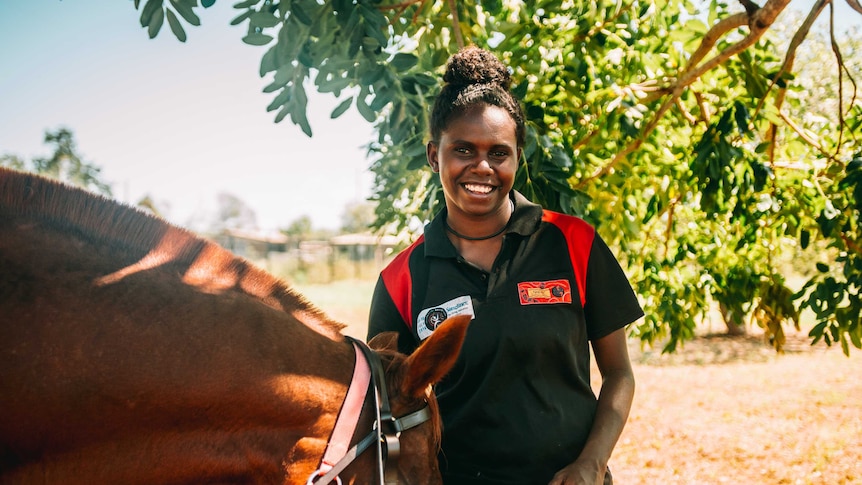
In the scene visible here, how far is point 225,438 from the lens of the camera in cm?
146

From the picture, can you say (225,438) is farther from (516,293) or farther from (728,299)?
(728,299)

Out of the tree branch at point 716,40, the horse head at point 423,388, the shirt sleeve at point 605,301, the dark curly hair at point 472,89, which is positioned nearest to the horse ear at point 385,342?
the horse head at point 423,388

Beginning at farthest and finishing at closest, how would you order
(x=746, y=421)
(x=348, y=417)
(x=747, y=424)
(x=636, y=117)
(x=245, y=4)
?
(x=746, y=421) < (x=747, y=424) < (x=636, y=117) < (x=245, y=4) < (x=348, y=417)

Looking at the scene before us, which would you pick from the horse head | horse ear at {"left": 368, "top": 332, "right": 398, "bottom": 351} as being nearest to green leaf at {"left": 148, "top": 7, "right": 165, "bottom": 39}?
horse ear at {"left": 368, "top": 332, "right": 398, "bottom": 351}

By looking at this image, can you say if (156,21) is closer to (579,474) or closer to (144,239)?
(144,239)

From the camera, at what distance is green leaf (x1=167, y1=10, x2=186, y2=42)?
2.22 meters

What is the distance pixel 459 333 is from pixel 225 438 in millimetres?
624

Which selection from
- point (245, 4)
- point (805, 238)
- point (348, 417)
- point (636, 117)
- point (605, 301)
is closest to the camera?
point (348, 417)

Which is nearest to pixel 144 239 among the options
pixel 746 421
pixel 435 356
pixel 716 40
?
pixel 435 356

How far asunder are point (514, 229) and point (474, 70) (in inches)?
23.3

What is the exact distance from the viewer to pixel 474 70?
2.17 meters

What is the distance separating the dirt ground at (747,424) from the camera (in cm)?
707

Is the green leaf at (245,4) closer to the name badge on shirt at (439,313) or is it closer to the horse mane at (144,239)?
the horse mane at (144,239)

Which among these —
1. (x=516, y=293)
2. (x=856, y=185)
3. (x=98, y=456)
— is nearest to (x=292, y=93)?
(x=516, y=293)
